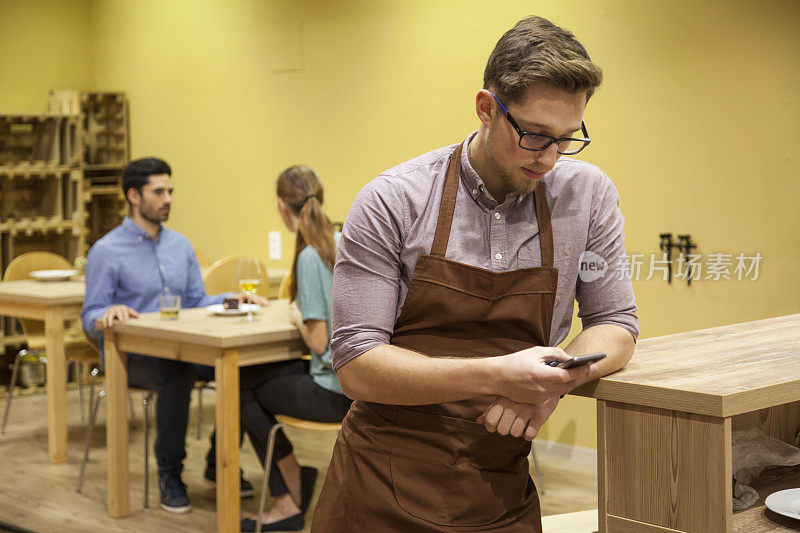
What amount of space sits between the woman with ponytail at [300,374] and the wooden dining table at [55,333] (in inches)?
54.4

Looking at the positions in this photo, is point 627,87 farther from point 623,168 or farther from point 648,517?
point 648,517

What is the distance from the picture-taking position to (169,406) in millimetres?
4098

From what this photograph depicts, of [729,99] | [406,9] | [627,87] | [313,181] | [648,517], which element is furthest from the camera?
[406,9]

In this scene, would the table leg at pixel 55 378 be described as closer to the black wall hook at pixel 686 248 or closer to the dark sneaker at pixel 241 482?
the dark sneaker at pixel 241 482

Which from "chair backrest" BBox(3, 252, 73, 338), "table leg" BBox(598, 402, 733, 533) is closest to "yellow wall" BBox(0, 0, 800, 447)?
"chair backrest" BBox(3, 252, 73, 338)

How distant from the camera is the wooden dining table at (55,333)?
4750 mm

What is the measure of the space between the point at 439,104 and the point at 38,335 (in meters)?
2.49

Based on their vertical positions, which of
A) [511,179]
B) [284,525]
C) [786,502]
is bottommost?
[284,525]

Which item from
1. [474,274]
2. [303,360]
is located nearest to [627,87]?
[303,360]

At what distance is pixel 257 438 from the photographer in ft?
12.7

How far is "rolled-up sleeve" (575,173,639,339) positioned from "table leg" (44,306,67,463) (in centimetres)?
364

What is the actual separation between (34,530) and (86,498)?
16.2 inches

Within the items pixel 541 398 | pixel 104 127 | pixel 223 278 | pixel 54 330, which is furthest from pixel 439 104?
pixel 541 398

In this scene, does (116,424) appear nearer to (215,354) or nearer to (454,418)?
(215,354)
